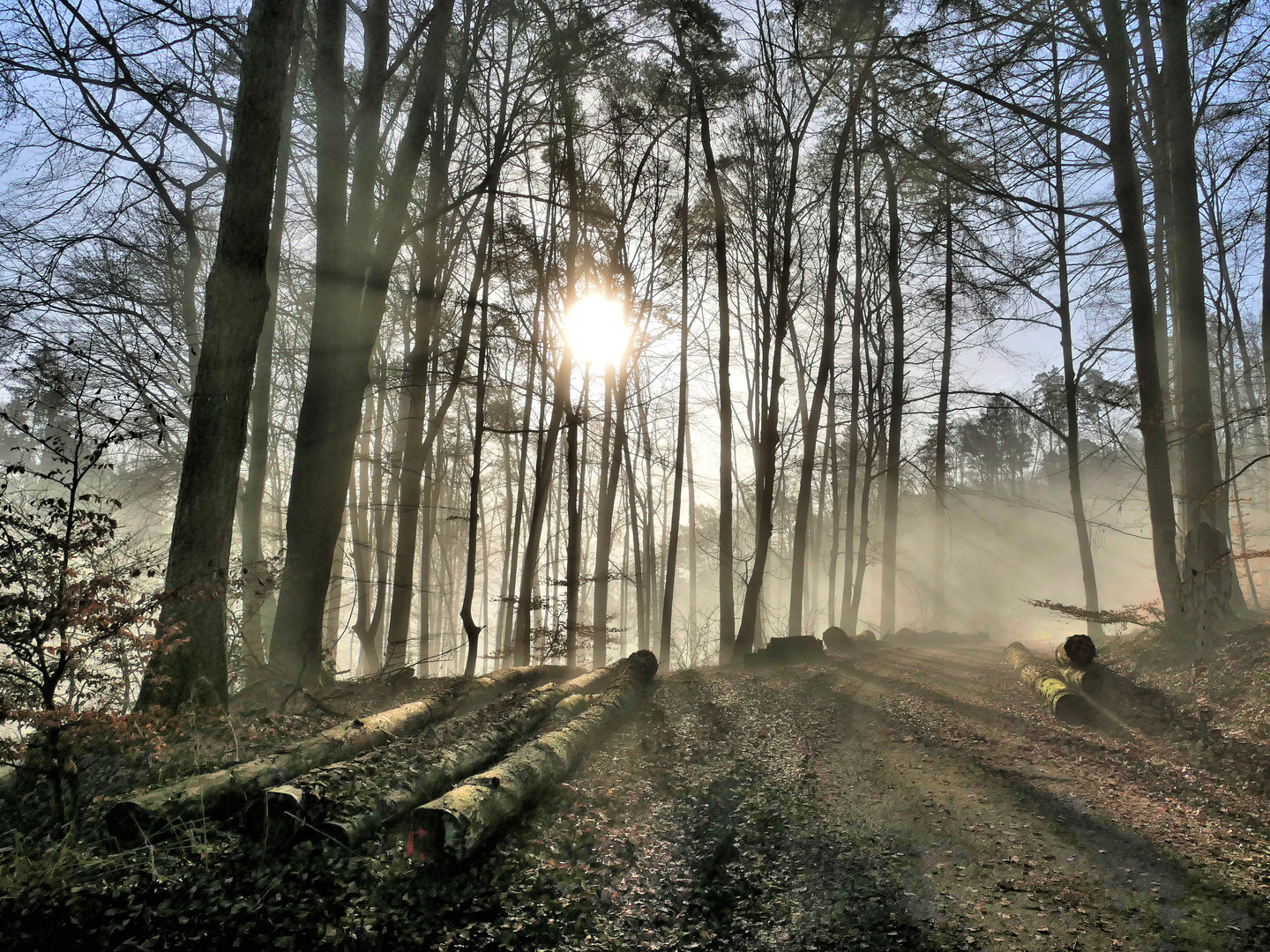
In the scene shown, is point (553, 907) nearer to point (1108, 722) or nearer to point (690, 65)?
point (1108, 722)

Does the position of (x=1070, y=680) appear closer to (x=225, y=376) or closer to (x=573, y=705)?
(x=573, y=705)

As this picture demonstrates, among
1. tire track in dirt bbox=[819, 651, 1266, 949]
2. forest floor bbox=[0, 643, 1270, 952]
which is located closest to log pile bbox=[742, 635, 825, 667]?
tire track in dirt bbox=[819, 651, 1266, 949]

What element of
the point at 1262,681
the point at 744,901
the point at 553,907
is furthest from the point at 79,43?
the point at 1262,681

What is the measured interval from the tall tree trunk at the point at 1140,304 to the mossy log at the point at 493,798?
Answer: 6.77 meters

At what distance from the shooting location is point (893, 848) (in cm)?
343

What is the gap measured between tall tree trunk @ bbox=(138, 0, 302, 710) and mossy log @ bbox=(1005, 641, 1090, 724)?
22.9 ft

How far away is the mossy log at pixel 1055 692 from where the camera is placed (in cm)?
578

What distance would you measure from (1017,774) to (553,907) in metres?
3.31

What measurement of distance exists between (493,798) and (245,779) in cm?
132

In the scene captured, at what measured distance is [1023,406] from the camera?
942 cm

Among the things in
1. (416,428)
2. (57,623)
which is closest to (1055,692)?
(57,623)

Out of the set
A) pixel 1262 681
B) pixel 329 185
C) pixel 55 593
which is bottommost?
pixel 1262 681

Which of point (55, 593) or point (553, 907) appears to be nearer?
point (553, 907)

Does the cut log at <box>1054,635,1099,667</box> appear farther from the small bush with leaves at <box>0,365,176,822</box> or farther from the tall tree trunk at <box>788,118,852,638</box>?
the small bush with leaves at <box>0,365,176,822</box>
